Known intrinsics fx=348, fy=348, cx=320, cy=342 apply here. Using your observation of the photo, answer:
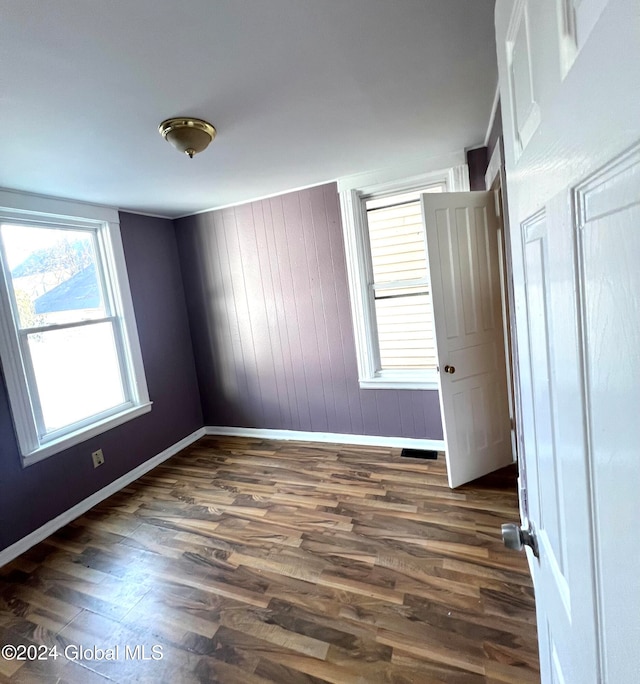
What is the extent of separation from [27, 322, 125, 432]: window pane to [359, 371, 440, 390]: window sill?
2.24m

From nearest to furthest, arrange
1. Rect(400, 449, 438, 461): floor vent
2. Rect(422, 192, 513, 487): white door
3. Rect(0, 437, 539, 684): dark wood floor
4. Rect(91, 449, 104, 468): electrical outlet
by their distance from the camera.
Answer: Rect(0, 437, 539, 684): dark wood floor
Rect(422, 192, 513, 487): white door
Rect(91, 449, 104, 468): electrical outlet
Rect(400, 449, 438, 461): floor vent

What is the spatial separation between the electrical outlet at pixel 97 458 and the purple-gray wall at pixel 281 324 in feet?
4.02

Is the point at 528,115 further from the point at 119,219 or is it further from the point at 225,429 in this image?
the point at 225,429

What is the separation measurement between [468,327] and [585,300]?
2.10 m

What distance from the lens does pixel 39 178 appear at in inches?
88.8

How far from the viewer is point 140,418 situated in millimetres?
3223

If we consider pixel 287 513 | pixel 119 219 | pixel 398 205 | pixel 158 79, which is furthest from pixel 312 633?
pixel 119 219

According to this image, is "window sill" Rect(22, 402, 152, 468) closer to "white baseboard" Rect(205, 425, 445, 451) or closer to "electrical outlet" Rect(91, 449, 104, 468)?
"electrical outlet" Rect(91, 449, 104, 468)

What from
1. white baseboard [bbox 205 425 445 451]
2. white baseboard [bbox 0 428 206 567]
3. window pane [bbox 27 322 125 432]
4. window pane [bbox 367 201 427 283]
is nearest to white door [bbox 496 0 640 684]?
window pane [bbox 367 201 427 283]

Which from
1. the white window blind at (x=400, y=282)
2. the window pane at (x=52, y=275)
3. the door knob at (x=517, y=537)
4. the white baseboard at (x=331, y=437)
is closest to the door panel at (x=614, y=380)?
the door knob at (x=517, y=537)

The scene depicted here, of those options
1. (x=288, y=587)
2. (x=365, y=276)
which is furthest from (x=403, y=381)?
(x=288, y=587)

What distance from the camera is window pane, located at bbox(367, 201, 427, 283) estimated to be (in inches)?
114

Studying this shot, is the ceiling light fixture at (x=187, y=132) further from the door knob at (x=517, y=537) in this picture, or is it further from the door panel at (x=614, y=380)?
the door knob at (x=517, y=537)

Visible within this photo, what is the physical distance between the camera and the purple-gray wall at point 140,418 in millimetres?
2322
